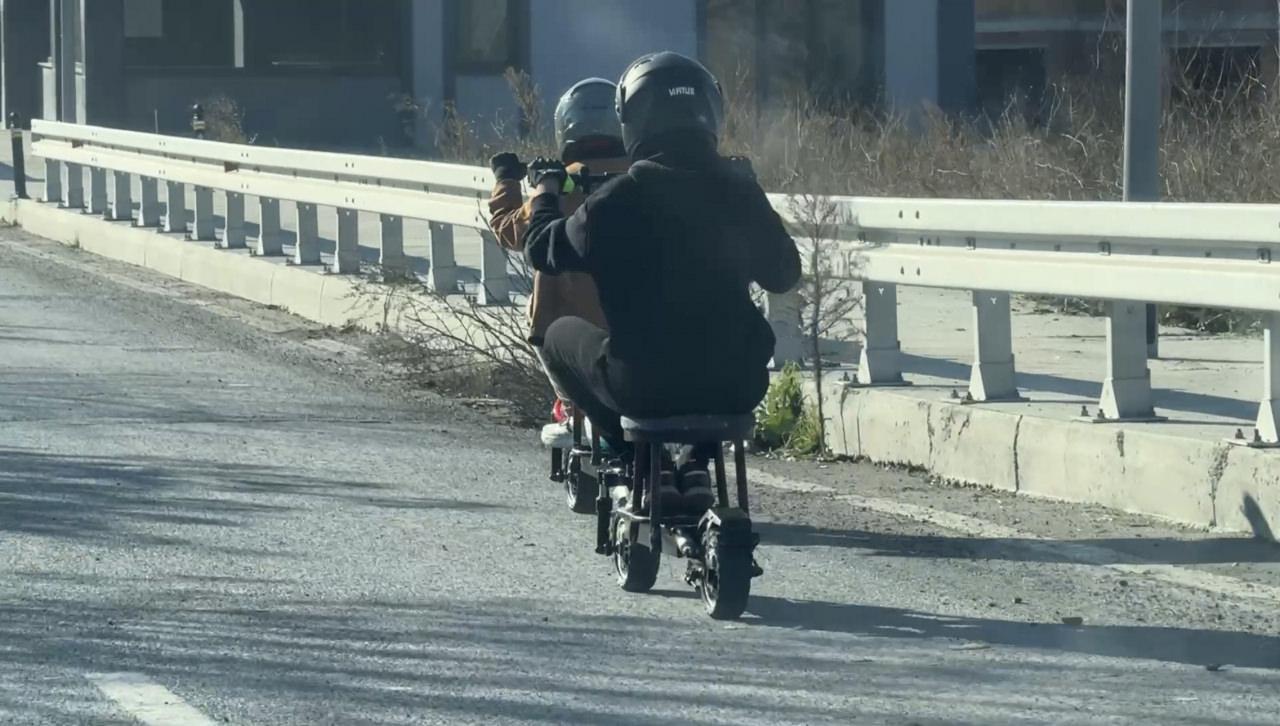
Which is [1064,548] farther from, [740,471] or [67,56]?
[67,56]

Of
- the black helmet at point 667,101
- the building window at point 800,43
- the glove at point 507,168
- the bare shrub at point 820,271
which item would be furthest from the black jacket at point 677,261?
the building window at point 800,43

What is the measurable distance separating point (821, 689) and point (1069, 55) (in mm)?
36530

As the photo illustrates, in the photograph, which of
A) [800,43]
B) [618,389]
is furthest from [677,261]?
[800,43]

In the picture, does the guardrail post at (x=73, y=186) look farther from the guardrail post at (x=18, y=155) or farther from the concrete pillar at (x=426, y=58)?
the concrete pillar at (x=426, y=58)

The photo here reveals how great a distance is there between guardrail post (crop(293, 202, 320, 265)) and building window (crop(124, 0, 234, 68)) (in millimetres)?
22214

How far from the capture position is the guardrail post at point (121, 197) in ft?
69.8

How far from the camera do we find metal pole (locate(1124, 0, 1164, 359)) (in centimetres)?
1067

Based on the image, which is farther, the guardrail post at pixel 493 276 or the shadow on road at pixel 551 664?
the guardrail post at pixel 493 276

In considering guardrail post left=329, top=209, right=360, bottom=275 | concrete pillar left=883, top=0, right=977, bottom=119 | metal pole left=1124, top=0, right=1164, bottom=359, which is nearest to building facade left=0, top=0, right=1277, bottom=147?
concrete pillar left=883, top=0, right=977, bottom=119

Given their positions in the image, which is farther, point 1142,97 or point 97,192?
point 97,192

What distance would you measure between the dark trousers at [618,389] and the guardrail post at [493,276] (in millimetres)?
5455

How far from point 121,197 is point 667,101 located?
50.9ft

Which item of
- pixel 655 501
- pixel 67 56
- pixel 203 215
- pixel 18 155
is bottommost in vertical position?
pixel 655 501

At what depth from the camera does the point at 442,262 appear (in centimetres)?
1383
